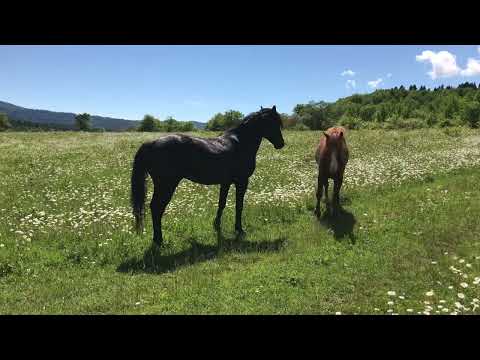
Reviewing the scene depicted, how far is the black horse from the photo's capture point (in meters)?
8.86

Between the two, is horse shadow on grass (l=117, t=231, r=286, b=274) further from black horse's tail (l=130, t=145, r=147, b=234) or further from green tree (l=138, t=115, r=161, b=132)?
green tree (l=138, t=115, r=161, b=132)

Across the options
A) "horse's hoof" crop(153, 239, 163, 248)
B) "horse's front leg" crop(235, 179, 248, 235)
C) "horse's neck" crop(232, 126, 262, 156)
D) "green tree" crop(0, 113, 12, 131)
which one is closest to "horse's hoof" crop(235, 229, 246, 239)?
"horse's front leg" crop(235, 179, 248, 235)

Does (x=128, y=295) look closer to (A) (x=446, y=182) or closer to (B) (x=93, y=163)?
(A) (x=446, y=182)

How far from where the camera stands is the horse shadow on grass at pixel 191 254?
8242mm

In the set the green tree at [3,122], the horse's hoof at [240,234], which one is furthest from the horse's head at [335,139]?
the green tree at [3,122]

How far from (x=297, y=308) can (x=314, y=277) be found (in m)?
1.41

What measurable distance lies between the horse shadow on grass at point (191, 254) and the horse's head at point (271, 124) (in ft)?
10.1

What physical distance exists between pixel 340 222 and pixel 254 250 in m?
3.45

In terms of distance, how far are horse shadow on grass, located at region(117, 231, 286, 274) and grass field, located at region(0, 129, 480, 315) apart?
0.04 meters

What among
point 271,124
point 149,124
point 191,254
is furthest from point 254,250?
point 149,124

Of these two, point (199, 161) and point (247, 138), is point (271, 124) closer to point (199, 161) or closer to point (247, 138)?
point (247, 138)

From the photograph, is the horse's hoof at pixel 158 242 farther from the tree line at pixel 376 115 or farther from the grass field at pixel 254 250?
the tree line at pixel 376 115

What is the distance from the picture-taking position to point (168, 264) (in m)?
8.45
